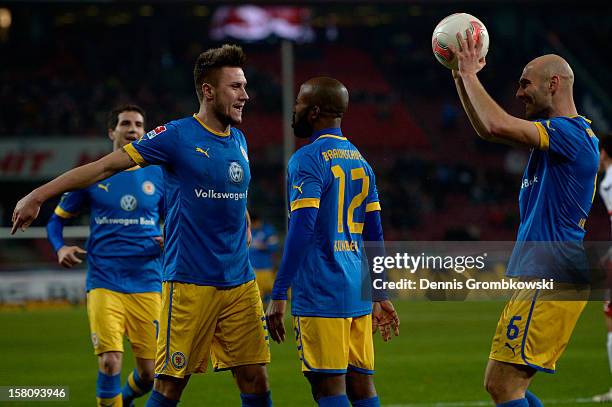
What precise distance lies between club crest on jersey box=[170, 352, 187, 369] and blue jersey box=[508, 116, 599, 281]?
187 cm

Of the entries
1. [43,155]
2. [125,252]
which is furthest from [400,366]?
[43,155]

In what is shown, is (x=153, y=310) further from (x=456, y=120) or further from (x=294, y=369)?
(x=456, y=120)

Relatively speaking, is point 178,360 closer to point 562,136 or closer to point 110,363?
point 110,363

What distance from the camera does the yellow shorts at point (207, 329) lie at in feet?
17.5

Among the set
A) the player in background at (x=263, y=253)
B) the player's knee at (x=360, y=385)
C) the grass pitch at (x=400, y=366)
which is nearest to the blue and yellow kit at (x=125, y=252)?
the grass pitch at (x=400, y=366)

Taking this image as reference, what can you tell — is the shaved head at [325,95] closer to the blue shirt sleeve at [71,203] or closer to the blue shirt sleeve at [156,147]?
the blue shirt sleeve at [156,147]

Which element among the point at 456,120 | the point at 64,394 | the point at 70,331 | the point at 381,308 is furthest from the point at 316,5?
the point at 381,308

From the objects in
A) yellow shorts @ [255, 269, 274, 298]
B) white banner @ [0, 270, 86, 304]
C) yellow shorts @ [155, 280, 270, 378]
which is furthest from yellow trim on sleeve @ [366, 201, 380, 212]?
white banner @ [0, 270, 86, 304]

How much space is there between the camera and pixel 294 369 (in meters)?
11.1

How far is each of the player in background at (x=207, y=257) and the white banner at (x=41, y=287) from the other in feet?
52.0

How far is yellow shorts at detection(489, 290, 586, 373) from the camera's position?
4.80 meters

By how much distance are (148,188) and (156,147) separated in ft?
8.00

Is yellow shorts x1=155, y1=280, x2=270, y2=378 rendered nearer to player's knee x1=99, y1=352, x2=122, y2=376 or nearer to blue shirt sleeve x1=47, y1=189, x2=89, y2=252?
player's knee x1=99, y1=352, x2=122, y2=376

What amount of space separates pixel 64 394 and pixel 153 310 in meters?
2.24
